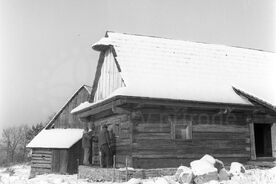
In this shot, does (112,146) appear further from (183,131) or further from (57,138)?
(57,138)

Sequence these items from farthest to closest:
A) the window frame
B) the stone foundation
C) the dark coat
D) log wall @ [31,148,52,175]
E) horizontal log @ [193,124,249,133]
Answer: log wall @ [31,148,52,175], the dark coat, horizontal log @ [193,124,249,133], the window frame, the stone foundation

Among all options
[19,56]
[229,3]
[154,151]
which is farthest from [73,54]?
[154,151]

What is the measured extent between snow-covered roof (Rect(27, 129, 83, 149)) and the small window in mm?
9526

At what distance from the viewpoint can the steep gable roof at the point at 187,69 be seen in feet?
46.1

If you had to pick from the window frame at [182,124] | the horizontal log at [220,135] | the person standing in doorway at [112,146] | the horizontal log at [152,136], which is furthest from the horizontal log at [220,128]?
the person standing in doorway at [112,146]

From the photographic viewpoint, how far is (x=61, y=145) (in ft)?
73.0

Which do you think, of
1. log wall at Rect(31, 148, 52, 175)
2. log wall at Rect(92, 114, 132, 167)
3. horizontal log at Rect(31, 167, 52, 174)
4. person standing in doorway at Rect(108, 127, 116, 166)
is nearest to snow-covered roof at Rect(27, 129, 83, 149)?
log wall at Rect(31, 148, 52, 175)

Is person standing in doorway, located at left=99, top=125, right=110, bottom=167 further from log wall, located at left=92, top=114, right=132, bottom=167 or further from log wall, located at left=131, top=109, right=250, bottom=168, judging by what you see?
log wall, located at left=131, top=109, right=250, bottom=168

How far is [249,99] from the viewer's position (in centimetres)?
1519

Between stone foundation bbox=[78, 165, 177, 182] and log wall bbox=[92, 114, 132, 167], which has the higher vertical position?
log wall bbox=[92, 114, 132, 167]

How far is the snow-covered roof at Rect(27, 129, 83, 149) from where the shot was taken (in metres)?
22.5

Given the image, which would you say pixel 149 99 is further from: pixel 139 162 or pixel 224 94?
pixel 224 94

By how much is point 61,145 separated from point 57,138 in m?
1.51

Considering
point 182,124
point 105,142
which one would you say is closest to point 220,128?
point 182,124
